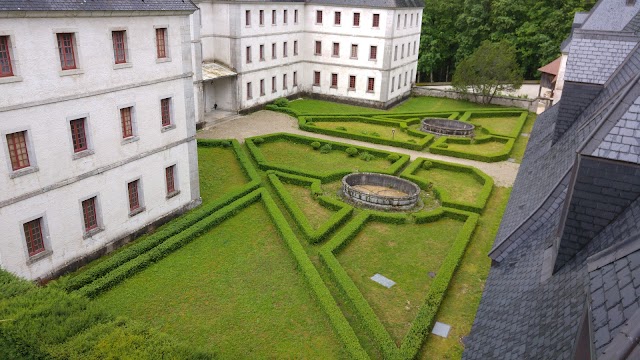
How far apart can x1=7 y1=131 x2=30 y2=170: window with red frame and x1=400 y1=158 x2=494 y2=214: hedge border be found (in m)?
20.7

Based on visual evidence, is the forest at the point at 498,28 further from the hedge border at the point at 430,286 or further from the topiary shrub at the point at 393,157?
the hedge border at the point at 430,286

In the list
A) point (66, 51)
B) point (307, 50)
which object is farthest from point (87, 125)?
point (307, 50)

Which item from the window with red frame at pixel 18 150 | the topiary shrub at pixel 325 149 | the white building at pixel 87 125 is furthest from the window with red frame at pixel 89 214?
the topiary shrub at pixel 325 149

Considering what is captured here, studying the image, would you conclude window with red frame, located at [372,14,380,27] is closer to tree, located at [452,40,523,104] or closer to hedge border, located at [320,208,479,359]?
tree, located at [452,40,523,104]

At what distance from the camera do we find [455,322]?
58.4 ft

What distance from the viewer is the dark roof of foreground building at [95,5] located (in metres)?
16.1

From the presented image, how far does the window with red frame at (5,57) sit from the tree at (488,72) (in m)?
44.9

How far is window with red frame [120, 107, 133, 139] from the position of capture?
21.2m

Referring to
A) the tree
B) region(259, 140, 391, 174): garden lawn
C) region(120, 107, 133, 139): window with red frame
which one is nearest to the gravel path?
region(259, 140, 391, 174): garden lawn

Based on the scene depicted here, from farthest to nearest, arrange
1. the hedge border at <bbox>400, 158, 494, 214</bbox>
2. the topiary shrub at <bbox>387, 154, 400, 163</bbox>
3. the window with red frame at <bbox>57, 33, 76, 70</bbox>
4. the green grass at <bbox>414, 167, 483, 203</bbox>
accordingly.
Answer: the topiary shrub at <bbox>387, 154, 400, 163</bbox> → the green grass at <bbox>414, 167, 483, 203</bbox> → the hedge border at <bbox>400, 158, 494, 214</bbox> → the window with red frame at <bbox>57, 33, 76, 70</bbox>

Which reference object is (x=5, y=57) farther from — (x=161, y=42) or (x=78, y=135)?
(x=161, y=42)

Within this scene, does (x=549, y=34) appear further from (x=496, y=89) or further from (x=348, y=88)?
(x=348, y=88)

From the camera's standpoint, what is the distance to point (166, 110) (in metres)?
23.6

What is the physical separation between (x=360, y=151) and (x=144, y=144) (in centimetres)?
1805
